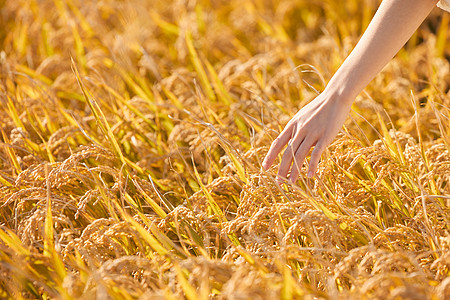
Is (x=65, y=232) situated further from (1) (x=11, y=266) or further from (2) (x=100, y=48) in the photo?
(2) (x=100, y=48)

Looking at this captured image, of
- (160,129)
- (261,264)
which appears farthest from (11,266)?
(160,129)

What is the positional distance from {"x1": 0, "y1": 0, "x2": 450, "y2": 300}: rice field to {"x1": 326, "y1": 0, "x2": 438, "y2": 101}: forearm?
22cm

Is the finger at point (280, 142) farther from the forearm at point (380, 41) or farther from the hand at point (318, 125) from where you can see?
the forearm at point (380, 41)

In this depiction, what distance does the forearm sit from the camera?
1.09 meters

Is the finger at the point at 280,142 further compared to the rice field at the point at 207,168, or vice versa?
the finger at the point at 280,142

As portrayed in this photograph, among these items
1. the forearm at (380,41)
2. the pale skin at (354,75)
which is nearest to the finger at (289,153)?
the pale skin at (354,75)

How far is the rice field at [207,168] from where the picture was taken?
106 cm

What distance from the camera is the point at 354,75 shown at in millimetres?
1118

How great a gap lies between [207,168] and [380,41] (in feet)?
2.48

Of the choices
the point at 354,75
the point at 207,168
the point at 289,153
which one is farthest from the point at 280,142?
the point at 207,168

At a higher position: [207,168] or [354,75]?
[354,75]

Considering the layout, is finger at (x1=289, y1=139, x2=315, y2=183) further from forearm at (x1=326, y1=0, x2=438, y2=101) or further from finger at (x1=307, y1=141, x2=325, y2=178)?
forearm at (x1=326, y1=0, x2=438, y2=101)

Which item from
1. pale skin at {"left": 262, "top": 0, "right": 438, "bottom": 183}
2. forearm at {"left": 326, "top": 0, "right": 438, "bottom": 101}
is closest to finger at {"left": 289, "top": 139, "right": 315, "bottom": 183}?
pale skin at {"left": 262, "top": 0, "right": 438, "bottom": 183}

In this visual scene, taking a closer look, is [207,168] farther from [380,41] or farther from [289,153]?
[380,41]
